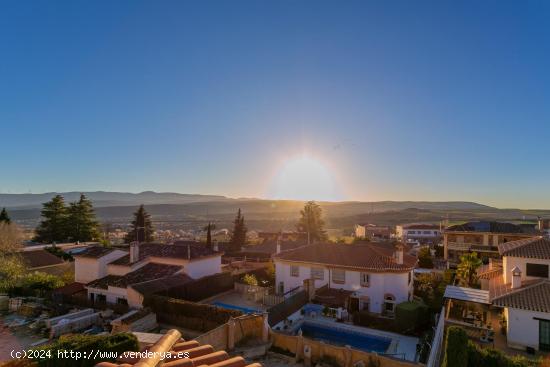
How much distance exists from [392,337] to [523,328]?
7007 mm

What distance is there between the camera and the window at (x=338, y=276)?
86.7 ft

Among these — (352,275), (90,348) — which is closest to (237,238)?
(352,275)

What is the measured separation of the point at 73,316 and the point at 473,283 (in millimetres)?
32529

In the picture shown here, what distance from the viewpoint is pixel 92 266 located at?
30328 millimetres

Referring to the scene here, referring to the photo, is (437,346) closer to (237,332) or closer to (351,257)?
(237,332)

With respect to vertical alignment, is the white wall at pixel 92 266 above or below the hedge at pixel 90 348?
below

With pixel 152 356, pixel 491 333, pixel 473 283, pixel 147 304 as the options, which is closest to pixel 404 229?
pixel 473 283

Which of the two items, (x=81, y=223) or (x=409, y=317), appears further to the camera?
(x=81, y=223)

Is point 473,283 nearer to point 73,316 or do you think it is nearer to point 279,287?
point 279,287

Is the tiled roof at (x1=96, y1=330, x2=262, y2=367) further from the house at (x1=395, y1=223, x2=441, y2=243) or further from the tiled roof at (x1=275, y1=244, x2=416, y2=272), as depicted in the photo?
the house at (x1=395, y1=223, x2=441, y2=243)

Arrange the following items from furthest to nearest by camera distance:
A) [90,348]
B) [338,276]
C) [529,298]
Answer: [338,276] → [529,298] → [90,348]

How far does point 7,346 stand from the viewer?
1884 centimetres

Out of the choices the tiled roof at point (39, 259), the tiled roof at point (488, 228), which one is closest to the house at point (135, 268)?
the tiled roof at point (39, 259)

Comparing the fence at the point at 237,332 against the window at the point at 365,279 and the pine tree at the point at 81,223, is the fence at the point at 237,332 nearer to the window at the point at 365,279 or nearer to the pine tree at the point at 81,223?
the window at the point at 365,279
